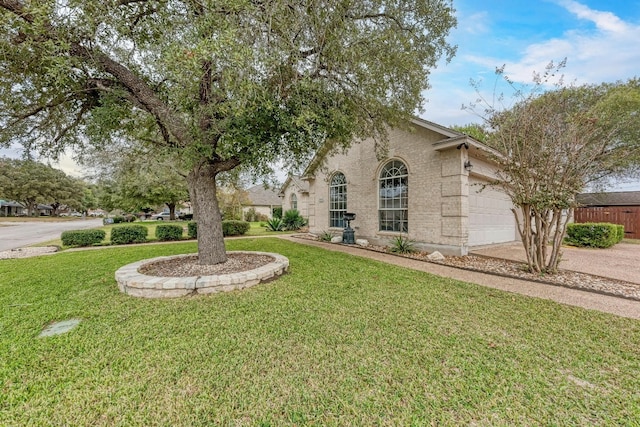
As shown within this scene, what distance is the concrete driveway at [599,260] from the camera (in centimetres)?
604

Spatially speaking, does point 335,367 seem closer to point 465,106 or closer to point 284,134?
point 284,134

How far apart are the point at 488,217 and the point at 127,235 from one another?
15194 millimetres

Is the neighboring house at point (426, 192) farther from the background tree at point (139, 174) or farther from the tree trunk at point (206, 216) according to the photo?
the background tree at point (139, 174)

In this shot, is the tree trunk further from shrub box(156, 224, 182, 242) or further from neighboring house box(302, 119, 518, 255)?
shrub box(156, 224, 182, 242)

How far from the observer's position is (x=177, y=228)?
12680 millimetres

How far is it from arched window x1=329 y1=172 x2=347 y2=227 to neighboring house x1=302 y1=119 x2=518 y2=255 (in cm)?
8

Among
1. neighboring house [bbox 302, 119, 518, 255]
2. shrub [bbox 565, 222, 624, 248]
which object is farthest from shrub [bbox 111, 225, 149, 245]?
shrub [bbox 565, 222, 624, 248]

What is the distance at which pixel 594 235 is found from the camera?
9852 millimetres

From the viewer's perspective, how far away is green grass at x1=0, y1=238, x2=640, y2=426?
6.57 ft

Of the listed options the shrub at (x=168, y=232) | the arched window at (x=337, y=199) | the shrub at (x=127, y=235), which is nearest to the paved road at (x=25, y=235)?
the shrub at (x=127, y=235)

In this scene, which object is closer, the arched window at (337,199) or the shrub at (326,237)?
the shrub at (326,237)

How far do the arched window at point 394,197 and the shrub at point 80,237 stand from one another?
12045 mm

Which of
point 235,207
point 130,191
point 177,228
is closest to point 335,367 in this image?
point 177,228

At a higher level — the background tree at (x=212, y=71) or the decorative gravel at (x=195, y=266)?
the background tree at (x=212, y=71)
